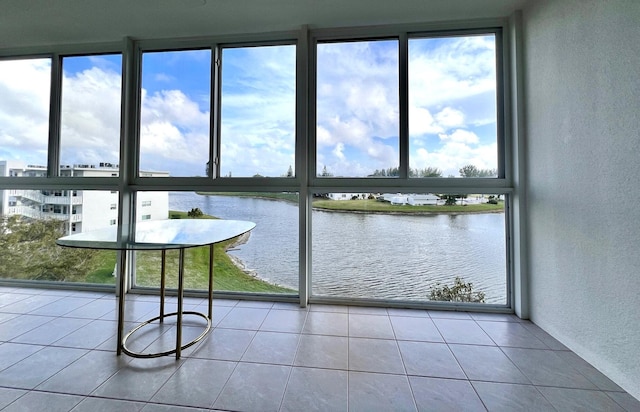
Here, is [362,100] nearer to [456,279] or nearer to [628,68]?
[628,68]

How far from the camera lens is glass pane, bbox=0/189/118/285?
3074 millimetres

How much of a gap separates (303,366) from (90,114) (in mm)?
3444

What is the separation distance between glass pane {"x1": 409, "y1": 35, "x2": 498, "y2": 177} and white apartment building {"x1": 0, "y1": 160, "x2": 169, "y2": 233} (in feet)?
8.84

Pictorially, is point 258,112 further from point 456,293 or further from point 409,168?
point 456,293

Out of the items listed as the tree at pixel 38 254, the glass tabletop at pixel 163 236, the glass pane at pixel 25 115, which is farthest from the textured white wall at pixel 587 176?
the glass pane at pixel 25 115

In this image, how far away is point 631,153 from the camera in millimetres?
1493

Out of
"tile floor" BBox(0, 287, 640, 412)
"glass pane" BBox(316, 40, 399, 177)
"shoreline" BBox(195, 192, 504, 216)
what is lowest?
"tile floor" BBox(0, 287, 640, 412)

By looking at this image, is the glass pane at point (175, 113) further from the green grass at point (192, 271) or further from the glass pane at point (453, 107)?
the glass pane at point (453, 107)

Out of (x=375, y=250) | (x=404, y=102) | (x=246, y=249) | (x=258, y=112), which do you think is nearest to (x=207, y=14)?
(x=258, y=112)

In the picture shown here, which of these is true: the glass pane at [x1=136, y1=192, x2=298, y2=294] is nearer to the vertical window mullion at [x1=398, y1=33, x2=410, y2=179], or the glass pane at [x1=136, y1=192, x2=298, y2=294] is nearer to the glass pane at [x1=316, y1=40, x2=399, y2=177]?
the glass pane at [x1=316, y1=40, x2=399, y2=177]

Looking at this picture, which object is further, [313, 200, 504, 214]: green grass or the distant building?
the distant building

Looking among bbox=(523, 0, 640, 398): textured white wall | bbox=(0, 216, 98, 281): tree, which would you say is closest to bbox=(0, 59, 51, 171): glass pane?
bbox=(0, 216, 98, 281): tree

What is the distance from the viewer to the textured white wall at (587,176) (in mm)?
1509

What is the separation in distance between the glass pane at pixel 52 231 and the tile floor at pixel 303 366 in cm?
64
